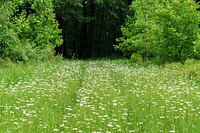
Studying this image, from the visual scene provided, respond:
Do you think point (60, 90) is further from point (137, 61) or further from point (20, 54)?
point (137, 61)

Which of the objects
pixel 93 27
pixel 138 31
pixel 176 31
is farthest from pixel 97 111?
pixel 93 27

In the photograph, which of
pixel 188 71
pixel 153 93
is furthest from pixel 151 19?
pixel 153 93

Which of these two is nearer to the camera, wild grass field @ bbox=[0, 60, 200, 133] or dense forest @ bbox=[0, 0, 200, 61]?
wild grass field @ bbox=[0, 60, 200, 133]

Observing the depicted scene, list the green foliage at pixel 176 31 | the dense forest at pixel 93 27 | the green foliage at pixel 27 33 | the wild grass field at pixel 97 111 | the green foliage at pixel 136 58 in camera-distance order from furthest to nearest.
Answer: the dense forest at pixel 93 27 < the green foliage at pixel 136 58 < the green foliage at pixel 176 31 < the green foliage at pixel 27 33 < the wild grass field at pixel 97 111

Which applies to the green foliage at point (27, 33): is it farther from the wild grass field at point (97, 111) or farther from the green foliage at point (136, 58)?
the wild grass field at point (97, 111)

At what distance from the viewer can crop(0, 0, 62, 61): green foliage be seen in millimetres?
19109

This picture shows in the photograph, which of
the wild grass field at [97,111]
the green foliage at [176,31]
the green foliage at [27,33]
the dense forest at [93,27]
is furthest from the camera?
the dense forest at [93,27]

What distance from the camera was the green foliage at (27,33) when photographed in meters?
19.1

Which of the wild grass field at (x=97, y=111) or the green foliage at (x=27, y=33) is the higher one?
the green foliage at (x=27, y=33)

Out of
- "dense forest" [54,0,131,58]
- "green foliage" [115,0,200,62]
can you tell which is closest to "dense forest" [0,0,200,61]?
A: "green foliage" [115,0,200,62]

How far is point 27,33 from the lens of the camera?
968 inches

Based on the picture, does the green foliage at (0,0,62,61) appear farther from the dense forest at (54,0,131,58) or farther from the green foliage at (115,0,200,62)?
the dense forest at (54,0,131,58)

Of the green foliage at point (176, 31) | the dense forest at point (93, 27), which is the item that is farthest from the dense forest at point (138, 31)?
the dense forest at point (93, 27)

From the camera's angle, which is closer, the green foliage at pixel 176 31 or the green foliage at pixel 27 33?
the green foliage at pixel 27 33
